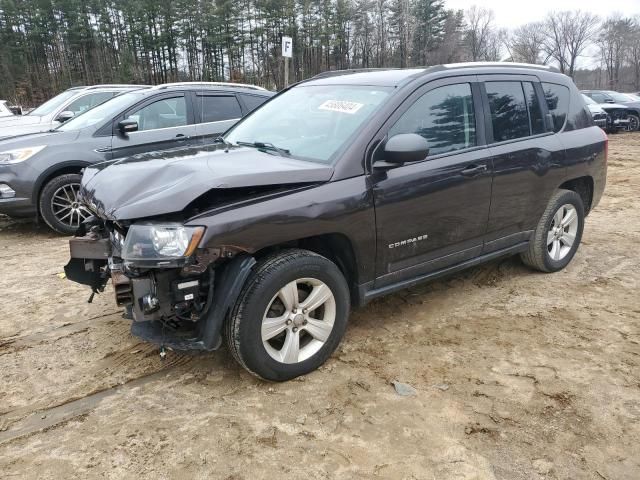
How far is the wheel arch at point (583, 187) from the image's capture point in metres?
4.82

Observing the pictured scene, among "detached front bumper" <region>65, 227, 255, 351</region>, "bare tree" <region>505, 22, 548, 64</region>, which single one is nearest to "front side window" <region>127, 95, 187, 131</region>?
"detached front bumper" <region>65, 227, 255, 351</region>

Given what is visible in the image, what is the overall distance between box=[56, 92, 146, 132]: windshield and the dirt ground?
2939 millimetres

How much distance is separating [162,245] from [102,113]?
4911 millimetres

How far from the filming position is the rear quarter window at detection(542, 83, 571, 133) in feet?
14.7

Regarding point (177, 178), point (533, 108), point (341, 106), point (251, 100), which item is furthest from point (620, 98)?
point (177, 178)

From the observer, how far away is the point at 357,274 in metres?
3.27

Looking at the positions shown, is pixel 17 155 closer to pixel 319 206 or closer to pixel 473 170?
pixel 319 206

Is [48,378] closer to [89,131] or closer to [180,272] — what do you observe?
[180,272]

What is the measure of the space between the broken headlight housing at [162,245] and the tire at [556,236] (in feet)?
10.6

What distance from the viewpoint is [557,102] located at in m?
4.55

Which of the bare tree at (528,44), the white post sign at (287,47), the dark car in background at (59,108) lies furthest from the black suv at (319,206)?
the bare tree at (528,44)

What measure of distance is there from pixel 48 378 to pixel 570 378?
321cm

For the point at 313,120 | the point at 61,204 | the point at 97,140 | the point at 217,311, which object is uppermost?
the point at 313,120

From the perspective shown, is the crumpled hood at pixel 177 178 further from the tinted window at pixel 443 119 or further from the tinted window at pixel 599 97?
the tinted window at pixel 599 97
